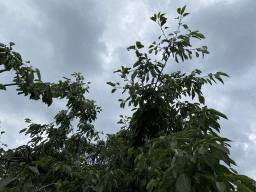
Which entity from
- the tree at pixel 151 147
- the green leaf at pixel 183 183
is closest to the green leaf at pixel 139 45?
the tree at pixel 151 147

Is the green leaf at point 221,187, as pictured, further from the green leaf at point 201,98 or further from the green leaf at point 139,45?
the green leaf at point 139,45

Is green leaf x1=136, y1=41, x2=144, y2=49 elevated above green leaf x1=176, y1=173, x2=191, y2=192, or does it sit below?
above

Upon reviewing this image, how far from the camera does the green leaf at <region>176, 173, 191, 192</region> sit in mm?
977

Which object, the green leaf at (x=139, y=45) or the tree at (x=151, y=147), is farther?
→ the green leaf at (x=139, y=45)

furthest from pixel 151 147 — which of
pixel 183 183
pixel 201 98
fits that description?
pixel 201 98

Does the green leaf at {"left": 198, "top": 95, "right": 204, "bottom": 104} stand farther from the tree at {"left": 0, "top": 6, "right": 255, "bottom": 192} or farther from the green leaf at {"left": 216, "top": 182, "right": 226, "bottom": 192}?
the green leaf at {"left": 216, "top": 182, "right": 226, "bottom": 192}

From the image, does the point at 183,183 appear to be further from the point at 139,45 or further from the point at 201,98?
the point at 139,45

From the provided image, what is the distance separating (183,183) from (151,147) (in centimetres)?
61

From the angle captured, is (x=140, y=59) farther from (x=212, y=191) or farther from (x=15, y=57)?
(x=212, y=191)

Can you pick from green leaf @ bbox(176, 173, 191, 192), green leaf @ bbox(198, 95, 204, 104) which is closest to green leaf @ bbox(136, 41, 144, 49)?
green leaf @ bbox(198, 95, 204, 104)

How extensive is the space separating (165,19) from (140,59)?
2.36ft

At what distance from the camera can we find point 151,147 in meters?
1.61

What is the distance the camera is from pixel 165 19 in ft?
10.0

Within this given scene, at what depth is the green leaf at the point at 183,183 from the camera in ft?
3.20
